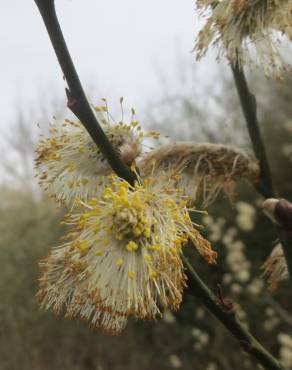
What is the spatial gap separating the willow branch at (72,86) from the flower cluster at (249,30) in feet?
1.38

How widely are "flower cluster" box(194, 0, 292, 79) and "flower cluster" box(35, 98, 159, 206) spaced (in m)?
0.26

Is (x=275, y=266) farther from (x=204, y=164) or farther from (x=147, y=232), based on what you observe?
(x=147, y=232)

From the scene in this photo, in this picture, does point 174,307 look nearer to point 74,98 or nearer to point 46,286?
point 46,286

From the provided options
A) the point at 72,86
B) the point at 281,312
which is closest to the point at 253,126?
the point at 72,86

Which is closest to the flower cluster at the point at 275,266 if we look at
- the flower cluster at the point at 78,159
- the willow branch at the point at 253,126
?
the willow branch at the point at 253,126

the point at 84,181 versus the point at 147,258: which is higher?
the point at 84,181

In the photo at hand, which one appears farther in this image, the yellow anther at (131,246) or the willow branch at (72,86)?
the yellow anther at (131,246)

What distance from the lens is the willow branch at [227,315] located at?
100cm

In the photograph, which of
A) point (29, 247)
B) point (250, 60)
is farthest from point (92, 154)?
point (29, 247)

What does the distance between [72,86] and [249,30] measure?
0.54m

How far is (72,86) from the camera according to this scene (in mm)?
910

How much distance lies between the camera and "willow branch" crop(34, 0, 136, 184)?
→ 867mm

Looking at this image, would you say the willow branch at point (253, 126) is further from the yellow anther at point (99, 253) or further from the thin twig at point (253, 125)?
the yellow anther at point (99, 253)

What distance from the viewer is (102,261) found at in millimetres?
1051
